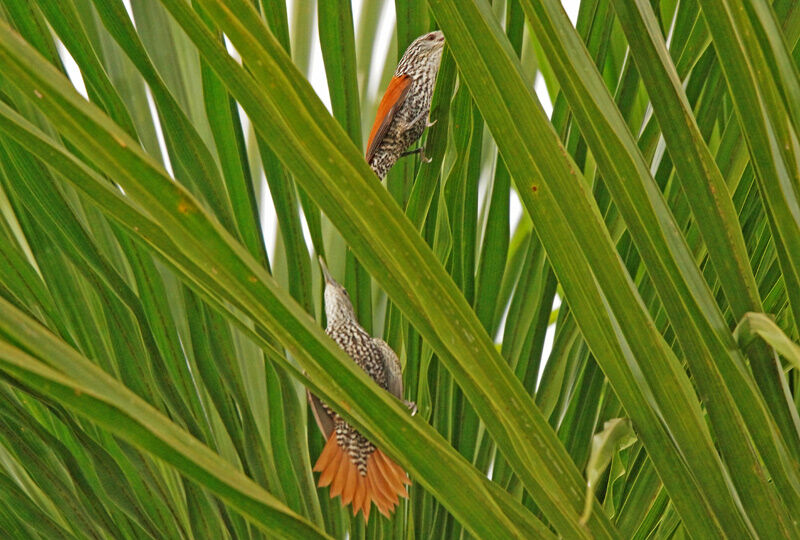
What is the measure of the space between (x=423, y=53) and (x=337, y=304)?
8.6 inches

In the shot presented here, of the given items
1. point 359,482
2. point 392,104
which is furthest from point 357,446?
point 392,104

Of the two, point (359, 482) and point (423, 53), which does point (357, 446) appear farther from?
point (423, 53)

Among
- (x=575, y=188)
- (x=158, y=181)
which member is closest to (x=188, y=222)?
(x=158, y=181)

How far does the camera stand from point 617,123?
1.32 feet

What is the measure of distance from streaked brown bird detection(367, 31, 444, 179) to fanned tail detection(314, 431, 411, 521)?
0.24 meters

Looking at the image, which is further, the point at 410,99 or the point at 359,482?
the point at 410,99

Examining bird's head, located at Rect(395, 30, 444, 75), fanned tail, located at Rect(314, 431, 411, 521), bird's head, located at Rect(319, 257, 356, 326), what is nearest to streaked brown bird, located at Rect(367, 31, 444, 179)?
bird's head, located at Rect(395, 30, 444, 75)

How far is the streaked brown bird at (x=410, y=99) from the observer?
2.28 ft

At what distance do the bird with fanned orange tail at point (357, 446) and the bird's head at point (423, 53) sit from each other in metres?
0.18

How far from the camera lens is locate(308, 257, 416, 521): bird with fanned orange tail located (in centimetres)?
61

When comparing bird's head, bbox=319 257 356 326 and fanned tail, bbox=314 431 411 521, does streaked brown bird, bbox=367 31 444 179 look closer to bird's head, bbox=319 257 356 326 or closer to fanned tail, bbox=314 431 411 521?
bird's head, bbox=319 257 356 326

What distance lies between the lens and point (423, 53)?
2.30 feet

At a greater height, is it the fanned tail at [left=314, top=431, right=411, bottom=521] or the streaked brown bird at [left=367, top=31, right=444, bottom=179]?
the streaked brown bird at [left=367, top=31, right=444, bottom=179]

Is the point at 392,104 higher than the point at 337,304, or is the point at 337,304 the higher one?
the point at 392,104
